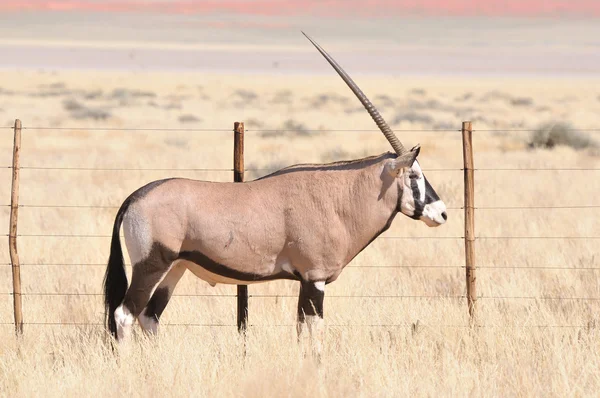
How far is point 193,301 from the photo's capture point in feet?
28.1

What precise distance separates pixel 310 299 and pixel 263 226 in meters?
0.61

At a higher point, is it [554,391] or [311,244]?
[311,244]

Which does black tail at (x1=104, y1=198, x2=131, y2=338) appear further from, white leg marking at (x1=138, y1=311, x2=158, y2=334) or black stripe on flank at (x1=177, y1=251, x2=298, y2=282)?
black stripe on flank at (x1=177, y1=251, x2=298, y2=282)

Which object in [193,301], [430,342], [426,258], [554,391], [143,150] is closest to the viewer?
[554,391]

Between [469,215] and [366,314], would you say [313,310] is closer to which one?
[366,314]

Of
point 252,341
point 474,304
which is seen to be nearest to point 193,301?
point 252,341

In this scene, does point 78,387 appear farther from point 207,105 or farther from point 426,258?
point 207,105

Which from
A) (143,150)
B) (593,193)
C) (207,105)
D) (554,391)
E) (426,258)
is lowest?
(554,391)

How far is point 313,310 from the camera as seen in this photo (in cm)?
650

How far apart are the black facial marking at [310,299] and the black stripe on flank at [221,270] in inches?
6.3

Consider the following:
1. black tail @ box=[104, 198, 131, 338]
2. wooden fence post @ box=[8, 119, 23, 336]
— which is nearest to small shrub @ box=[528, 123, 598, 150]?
wooden fence post @ box=[8, 119, 23, 336]

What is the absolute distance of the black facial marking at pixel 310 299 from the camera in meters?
6.47

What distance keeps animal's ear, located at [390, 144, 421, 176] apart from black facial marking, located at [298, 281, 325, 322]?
3.35 feet

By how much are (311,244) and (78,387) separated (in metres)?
1.86
